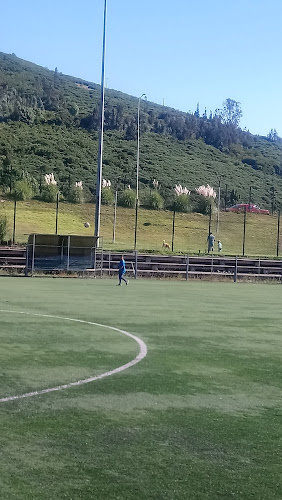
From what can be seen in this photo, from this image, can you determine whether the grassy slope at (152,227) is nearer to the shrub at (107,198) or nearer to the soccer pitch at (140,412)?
the shrub at (107,198)

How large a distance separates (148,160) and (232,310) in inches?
3471

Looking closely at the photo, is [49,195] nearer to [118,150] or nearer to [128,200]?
[128,200]

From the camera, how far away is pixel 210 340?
13.0m

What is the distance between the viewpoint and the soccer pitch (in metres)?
5.34

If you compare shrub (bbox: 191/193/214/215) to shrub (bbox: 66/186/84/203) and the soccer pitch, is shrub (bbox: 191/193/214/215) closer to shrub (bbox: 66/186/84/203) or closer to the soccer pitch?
shrub (bbox: 66/186/84/203)

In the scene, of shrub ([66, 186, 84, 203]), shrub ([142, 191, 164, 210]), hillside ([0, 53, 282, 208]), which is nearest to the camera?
shrub ([66, 186, 84, 203])

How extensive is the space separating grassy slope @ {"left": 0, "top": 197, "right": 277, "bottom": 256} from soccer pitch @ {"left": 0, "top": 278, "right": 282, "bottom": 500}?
32.4 metres

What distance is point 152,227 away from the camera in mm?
56062

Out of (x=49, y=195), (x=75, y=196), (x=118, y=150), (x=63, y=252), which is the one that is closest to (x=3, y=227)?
(x=63, y=252)

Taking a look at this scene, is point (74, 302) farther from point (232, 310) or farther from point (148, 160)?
point (148, 160)

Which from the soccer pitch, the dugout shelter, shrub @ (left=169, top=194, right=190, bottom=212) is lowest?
the soccer pitch

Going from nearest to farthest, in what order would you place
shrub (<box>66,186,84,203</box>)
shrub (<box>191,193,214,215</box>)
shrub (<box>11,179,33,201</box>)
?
shrub (<box>11,179,33,201</box>)
shrub (<box>66,186,84,203</box>)
shrub (<box>191,193,214,215</box>)

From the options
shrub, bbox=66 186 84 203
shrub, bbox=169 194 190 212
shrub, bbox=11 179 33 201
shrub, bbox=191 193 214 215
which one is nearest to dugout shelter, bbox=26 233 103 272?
shrub, bbox=11 179 33 201

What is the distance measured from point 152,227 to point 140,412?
160 ft
